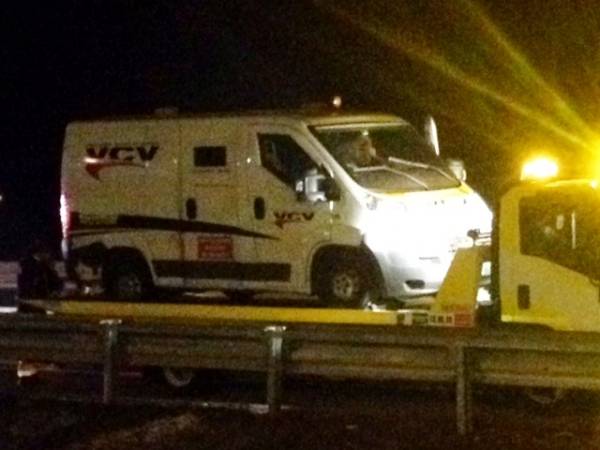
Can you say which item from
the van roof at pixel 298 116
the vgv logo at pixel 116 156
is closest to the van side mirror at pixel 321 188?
the van roof at pixel 298 116

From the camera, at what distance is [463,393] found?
37.8 ft

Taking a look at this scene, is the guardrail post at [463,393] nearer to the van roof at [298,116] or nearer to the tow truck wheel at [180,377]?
the tow truck wheel at [180,377]

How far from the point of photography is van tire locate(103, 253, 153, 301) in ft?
62.2

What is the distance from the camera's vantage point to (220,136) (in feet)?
58.5

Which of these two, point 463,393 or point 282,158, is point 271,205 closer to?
point 282,158

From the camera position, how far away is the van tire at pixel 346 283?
678 inches

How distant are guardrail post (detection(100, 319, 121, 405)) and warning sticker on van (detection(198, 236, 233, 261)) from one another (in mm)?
5162

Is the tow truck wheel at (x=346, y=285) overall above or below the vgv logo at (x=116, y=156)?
below

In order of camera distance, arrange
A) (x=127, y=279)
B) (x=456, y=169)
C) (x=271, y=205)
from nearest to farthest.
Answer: (x=271, y=205) < (x=456, y=169) < (x=127, y=279)

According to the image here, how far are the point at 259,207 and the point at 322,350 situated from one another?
5597 mm

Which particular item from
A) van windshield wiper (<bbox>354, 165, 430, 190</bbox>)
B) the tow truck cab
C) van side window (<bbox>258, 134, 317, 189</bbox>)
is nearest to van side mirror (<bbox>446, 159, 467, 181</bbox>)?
van windshield wiper (<bbox>354, 165, 430, 190</bbox>)

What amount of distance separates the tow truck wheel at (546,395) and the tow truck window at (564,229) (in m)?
0.96

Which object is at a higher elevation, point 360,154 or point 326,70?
point 326,70

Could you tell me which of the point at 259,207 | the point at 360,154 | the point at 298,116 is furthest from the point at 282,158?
the point at 360,154
